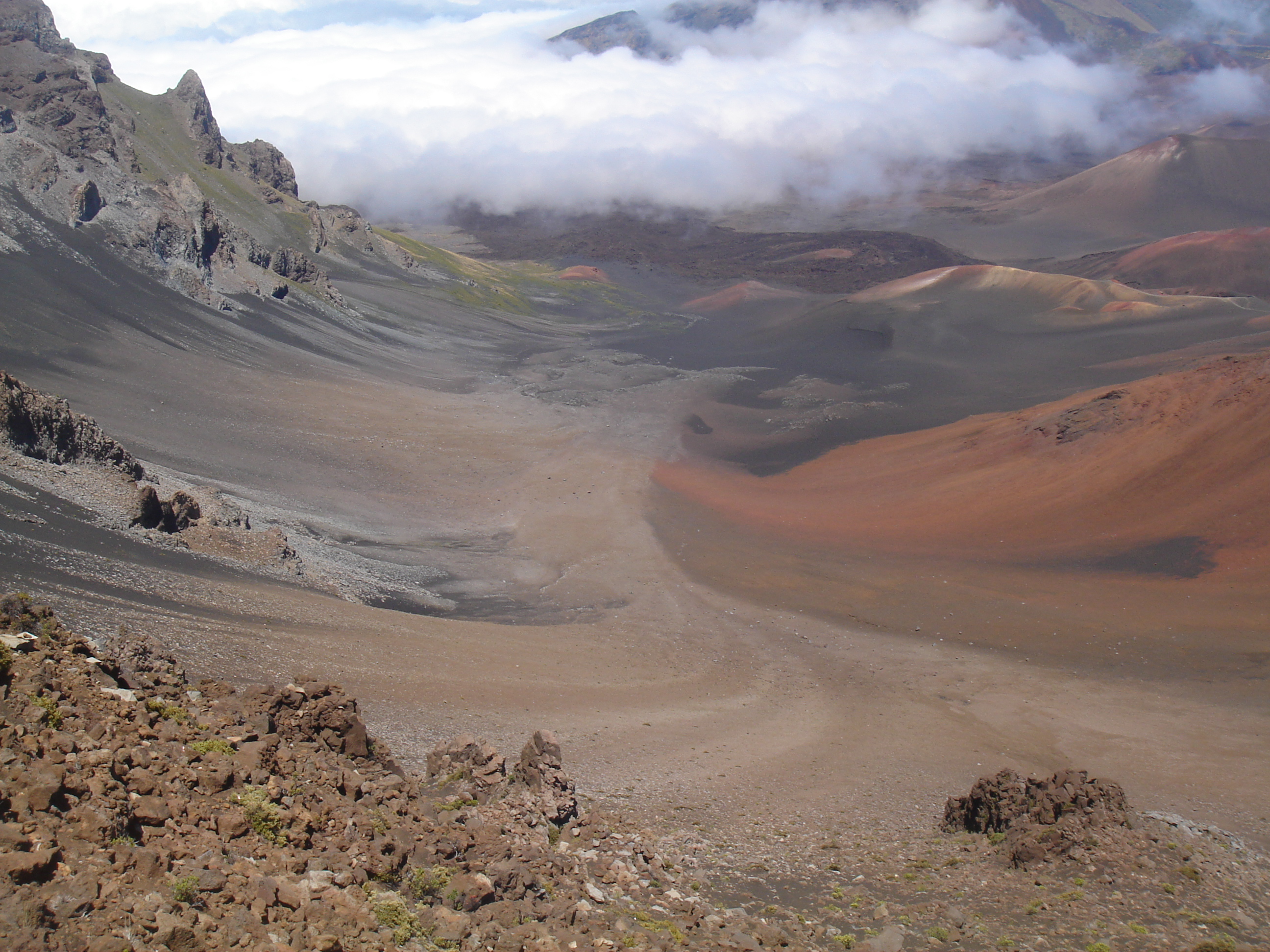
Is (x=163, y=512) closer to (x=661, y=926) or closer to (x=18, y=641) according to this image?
(x=18, y=641)

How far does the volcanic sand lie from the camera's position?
14.5 metres

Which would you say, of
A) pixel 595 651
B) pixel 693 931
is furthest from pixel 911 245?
pixel 693 931

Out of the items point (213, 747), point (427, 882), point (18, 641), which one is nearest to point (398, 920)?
point (427, 882)

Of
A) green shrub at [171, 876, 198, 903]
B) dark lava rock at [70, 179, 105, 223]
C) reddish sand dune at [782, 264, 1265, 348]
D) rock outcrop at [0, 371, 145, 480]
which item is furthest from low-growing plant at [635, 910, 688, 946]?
reddish sand dune at [782, 264, 1265, 348]

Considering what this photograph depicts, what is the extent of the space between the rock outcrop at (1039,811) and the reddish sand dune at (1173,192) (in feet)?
451

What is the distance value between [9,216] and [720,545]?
39971 millimetres

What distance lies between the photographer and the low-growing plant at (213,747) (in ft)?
25.2

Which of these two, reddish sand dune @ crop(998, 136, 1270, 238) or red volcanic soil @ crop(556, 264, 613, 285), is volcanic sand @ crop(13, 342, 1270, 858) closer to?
red volcanic soil @ crop(556, 264, 613, 285)

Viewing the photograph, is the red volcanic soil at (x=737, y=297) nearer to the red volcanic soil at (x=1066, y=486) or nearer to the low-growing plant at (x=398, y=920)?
the red volcanic soil at (x=1066, y=486)

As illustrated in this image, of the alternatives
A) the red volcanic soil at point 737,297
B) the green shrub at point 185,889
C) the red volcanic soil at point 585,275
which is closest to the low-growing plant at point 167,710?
the green shrub at point 185,889

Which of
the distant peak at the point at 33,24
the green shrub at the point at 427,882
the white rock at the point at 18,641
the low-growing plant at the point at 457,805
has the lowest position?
the low-growing plant at the point at 457,805

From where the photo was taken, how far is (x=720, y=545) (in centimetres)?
3173

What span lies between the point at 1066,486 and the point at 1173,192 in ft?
422

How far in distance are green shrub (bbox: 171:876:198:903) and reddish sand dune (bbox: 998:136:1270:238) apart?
14700cm
